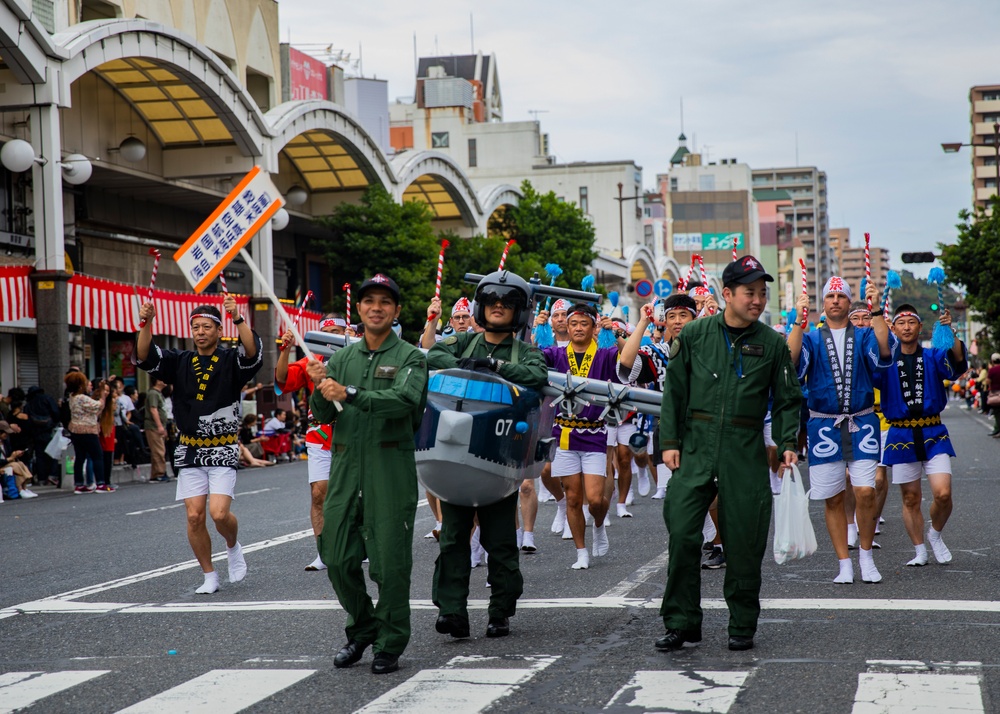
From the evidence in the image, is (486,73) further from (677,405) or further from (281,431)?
(677,405)

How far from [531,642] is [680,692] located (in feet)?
4.33

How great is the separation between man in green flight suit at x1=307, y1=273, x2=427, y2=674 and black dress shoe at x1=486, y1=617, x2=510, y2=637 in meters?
0.82

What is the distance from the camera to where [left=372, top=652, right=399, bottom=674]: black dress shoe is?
5960 mm

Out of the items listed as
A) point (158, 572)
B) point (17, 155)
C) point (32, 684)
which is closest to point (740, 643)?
point (32, 684)

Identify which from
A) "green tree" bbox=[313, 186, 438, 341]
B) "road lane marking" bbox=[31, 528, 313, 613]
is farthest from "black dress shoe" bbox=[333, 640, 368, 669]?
"green tree" bbox=[313, 186, 438, 341]

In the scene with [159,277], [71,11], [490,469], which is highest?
[71,11]

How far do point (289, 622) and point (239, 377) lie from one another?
7.18 ft

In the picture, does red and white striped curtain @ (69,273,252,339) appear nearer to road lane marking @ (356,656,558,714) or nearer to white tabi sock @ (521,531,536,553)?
white tabi sock @ (521,531,536,553)

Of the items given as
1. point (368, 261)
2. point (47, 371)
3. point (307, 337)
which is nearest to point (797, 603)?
point (307, 337)

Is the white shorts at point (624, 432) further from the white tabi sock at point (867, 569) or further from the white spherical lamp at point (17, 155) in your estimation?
the white spherical lamp at point (17, 155)

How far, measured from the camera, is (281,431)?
93.3ft

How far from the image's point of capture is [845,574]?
8.30m

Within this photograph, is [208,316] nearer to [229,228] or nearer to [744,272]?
[229,228]

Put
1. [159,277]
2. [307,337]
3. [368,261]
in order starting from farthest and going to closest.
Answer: [368,261] < [159,277] < [307,337]
